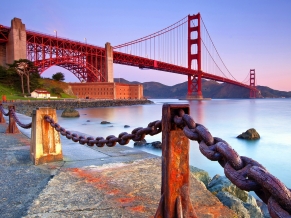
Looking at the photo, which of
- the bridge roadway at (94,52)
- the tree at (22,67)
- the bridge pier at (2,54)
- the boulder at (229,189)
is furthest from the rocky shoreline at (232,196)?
the bridge pier at (2,54)

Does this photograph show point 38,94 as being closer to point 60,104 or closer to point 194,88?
point 60,104

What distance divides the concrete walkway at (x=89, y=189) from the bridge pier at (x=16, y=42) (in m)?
38.2

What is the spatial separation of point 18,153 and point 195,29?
6323cm

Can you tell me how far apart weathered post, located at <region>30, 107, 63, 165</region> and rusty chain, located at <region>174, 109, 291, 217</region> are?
2364 mm

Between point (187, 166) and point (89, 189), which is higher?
point (187, 166)

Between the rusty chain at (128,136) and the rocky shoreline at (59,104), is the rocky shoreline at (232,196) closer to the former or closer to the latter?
the rusty chain at (128,136)

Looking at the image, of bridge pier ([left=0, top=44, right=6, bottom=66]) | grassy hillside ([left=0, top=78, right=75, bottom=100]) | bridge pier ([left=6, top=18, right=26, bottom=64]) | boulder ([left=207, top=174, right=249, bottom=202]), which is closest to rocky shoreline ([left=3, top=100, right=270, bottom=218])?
boulder ([left=207, top=174, right=249, bottom=202])

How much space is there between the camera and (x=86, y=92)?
55.5 metres

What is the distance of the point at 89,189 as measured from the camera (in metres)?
2.02

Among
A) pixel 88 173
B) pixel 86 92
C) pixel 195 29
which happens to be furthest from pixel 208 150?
pixel 195 29

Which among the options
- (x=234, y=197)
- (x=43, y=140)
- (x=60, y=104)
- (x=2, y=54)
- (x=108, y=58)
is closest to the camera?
(x=234, y=197)

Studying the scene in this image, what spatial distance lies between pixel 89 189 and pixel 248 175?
1.56 meters

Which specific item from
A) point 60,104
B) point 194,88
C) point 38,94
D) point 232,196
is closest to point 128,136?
point 232,196

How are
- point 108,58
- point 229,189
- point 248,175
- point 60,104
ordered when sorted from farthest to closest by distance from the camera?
1. point 108,58
2. point 60,104
3. point 229,189
4. point 248,175
